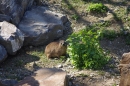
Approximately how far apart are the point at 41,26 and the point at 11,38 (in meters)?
1.03

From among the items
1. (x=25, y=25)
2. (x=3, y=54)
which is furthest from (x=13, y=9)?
(x=3, y=54)

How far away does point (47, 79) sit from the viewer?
18.4 feet

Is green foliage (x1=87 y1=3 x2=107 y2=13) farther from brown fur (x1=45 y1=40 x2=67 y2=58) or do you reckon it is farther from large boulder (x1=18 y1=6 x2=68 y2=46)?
brown fur (x1=45 y1=40 x2=67 y2=58)

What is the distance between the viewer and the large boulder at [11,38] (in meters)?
7.35

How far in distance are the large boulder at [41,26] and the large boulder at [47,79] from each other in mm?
2179

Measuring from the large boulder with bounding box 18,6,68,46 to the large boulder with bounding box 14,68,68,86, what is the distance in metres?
2.18

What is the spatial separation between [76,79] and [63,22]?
2882 millimetres

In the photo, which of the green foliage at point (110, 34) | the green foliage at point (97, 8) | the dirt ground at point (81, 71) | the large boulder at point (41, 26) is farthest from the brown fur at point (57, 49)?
the green foliage at point (97, 8)

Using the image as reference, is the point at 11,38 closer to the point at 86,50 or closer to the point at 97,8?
the point at 86,50

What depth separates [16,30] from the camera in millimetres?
7543

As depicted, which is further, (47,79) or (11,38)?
(11,38)

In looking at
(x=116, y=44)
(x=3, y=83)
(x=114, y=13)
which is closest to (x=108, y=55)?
(x=116, y=44)

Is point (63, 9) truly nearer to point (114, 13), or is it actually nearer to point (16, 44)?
point (114, 13)

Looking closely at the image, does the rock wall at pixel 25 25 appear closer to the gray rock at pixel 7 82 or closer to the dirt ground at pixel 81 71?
the dirt ground at pixel 81 71
